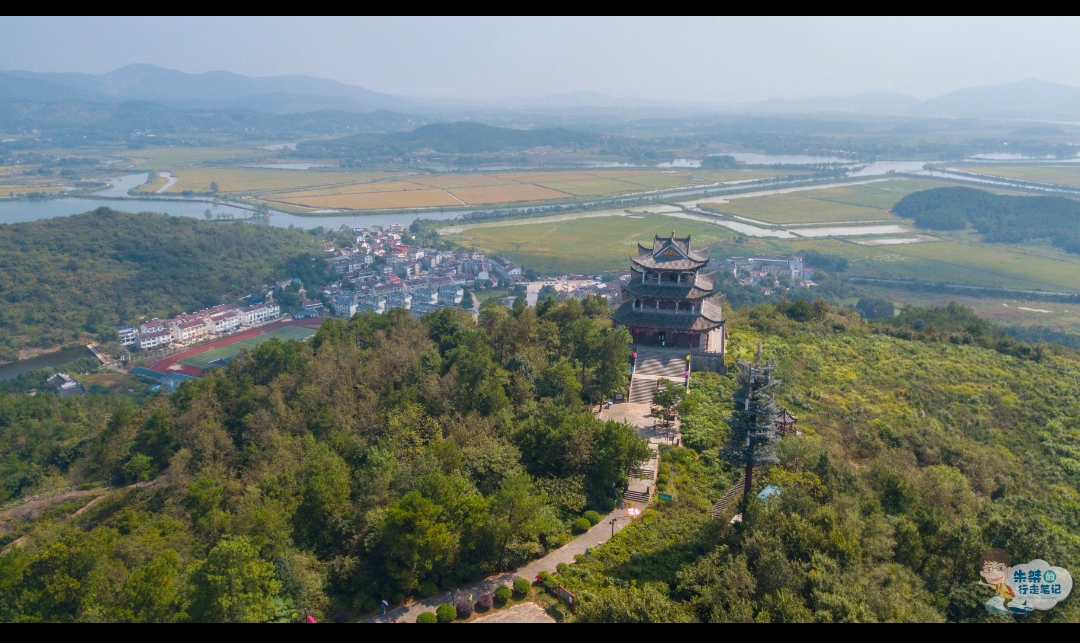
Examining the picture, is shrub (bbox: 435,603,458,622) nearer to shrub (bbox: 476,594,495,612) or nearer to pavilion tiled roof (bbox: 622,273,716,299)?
shrub (bbox: 476,594,495,612)

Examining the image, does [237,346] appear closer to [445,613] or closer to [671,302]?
[671,302]

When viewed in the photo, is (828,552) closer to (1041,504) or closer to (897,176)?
(1041,504)

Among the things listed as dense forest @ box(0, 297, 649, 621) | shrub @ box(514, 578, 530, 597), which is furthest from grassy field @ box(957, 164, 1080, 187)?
shrub @ box(514, 578, 530, 597)

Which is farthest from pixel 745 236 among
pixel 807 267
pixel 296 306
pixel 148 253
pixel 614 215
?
pixel 148 253

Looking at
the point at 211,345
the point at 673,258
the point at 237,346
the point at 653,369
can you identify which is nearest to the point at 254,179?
the point at 211,345

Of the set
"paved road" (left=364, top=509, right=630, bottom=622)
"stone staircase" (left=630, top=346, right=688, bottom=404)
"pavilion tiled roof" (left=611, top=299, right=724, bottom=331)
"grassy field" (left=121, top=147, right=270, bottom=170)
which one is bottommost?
"paved road" (left=364, top=509, right=630, bottom=622)

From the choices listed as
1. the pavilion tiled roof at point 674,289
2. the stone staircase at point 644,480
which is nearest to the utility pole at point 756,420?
the stone staircase at point 644,480
